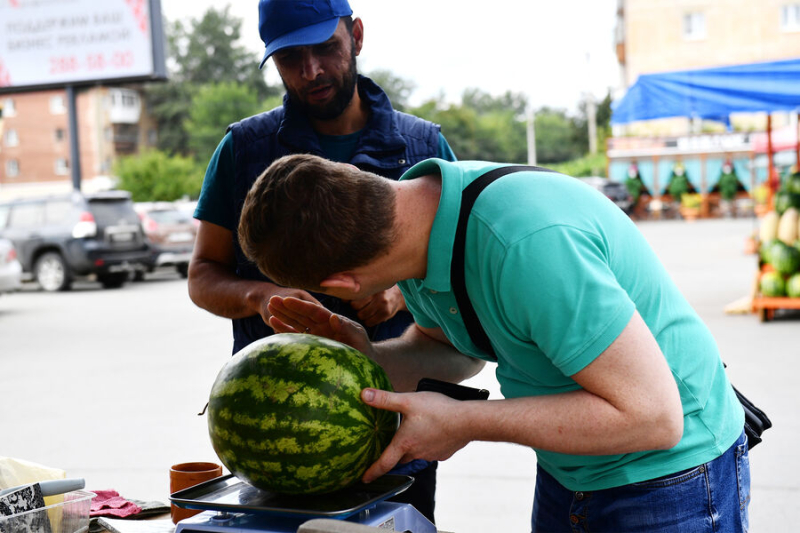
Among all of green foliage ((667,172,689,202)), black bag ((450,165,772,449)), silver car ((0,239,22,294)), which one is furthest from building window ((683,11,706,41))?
black bag ((450,165,772,449))

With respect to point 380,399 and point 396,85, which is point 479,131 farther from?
point 380,399

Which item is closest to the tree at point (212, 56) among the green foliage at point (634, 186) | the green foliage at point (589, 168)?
the green foliage at point (589, 168)

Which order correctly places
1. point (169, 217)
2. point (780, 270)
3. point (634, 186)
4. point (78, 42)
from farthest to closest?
point (634, 186) < point (78, 42) < point (169, 217) < point (780, 270)

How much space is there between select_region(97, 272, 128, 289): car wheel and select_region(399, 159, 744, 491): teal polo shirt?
16.8 metres

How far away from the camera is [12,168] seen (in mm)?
57094

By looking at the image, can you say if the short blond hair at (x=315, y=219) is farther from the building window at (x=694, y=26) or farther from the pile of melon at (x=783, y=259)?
the building window at (x=694, y=26)

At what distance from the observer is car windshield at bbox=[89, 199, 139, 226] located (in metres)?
16.6

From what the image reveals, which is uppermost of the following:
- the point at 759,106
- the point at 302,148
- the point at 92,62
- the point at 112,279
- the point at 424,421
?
the point at 92,62

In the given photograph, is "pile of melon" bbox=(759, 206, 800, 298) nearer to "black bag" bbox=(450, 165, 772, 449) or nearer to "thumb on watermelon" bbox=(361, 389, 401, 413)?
"black bag" bbox=(450, 165, 772, 449)

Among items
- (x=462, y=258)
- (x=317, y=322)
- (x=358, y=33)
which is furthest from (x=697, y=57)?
(x=462, y=258)

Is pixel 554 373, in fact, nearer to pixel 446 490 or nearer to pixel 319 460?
pixel 319 460

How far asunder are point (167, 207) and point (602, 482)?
1842 centimetres

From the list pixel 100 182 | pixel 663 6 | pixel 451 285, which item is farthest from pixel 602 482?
pixel 663 6

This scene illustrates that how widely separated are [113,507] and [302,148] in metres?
1.19
